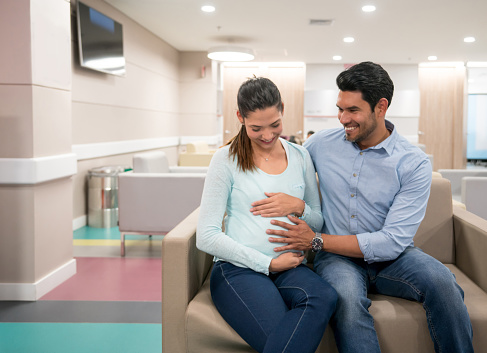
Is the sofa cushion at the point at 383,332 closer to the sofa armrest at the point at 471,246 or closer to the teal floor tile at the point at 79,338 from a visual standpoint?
the sofa armrest at the point at 471,246

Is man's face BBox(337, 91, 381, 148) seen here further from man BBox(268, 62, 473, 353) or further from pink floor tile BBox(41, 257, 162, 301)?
pink floor tile BBox(41, 257, 162, 301)

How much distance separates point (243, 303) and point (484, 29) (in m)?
8.17

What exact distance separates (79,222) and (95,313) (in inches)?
122

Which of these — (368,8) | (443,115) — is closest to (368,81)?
(368,8)

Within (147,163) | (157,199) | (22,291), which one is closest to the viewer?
(22,291)

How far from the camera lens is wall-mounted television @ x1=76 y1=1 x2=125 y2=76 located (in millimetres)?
5727

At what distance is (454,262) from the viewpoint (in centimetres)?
243

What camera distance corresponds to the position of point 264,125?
73.9 inches

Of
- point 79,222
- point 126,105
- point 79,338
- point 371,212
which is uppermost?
point 126,105

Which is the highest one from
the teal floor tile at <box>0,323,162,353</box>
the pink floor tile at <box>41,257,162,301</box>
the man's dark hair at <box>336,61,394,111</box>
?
the man's dark hair at <box>336,61,394,111</box>

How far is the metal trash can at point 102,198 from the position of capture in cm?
587

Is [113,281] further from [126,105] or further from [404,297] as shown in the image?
[126,105]

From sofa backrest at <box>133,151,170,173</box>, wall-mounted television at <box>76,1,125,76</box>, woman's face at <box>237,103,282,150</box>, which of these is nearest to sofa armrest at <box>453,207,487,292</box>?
woman's face at <box>237,103,282,150</box>

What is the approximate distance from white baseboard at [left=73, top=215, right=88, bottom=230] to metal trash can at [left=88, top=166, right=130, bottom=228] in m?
0.09
